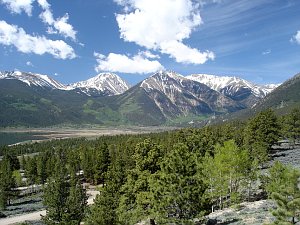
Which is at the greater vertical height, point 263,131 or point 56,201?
point 263,131

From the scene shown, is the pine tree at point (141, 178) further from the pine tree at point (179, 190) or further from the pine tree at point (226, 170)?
the pine tree at point (226, 170)

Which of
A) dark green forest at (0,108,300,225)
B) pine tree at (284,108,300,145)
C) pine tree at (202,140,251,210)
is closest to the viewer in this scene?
dark green forest at (0,108,300,225)

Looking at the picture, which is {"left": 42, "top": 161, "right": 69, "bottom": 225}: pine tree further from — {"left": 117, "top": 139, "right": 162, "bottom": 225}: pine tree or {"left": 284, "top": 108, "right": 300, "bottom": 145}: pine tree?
{"left": 284, "top": 108, "right": 300, "bottom": 145}: pine tree

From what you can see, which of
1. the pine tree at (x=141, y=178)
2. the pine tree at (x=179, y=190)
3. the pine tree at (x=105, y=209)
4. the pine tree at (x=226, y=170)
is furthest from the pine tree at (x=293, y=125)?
the pine tree at (x=179, y=190)

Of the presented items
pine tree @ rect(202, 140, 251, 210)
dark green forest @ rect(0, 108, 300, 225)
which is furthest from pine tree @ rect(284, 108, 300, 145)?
pine tree @ rect(202, 140, 251, 210)

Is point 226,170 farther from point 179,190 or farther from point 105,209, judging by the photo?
point 179,190

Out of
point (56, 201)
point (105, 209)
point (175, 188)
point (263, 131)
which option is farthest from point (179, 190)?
point (263, 131)

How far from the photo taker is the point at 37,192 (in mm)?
136375

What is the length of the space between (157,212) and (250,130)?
70059 mm

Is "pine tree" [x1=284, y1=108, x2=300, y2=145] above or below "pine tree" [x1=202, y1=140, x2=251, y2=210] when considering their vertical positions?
above

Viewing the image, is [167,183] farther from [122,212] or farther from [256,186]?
[256,186]

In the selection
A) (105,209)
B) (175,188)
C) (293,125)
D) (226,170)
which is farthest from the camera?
(293,125)

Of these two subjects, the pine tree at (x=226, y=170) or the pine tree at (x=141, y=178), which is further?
the pine tree at (x=226, y=170)

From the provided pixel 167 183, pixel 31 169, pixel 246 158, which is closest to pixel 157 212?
pixel 167 183
